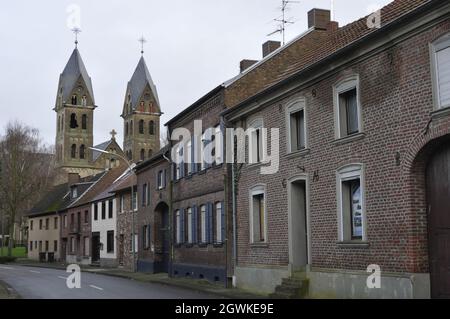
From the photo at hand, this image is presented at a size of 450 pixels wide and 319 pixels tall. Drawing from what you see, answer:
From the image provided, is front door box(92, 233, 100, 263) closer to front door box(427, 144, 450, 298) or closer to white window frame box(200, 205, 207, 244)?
white window frame box(200, 205, 207, 244)

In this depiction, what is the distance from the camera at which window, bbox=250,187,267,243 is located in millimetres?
22406

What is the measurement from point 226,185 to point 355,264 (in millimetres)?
9203

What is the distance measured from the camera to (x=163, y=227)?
36125 mm

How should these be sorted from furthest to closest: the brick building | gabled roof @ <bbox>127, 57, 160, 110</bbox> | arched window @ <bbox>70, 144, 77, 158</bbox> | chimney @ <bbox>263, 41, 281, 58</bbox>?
gabled roof @ <bbox>127, 57, 160, 110</bbox>, arched window @ <bbox>70, 144, 77, 158</bbox>, chimney @ <bbox>263, 41, 281, 58</bbox>, the brick building

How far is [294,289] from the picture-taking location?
18.6 meters

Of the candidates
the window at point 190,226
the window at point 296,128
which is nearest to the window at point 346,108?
the window at point 296,128

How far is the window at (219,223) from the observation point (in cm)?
2513

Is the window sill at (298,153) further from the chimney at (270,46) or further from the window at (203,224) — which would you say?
the chimney at (270,46)

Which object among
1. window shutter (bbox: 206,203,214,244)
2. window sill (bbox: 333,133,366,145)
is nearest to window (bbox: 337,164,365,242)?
window sill (bbox: 333,133,366,145)

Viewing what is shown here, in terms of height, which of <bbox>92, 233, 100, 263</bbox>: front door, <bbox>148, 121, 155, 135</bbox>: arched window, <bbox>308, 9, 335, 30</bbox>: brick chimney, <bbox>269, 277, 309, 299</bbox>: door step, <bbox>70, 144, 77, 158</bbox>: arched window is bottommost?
<bbox>269, 277, 309, 299</bbox>: door step

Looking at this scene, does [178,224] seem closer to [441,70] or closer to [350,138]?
[350,138]

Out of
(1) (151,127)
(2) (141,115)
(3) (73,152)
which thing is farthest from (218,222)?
(1) (151,127)

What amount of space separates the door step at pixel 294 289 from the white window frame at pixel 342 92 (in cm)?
463

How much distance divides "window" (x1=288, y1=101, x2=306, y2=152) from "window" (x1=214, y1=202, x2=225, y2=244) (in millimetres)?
5914
